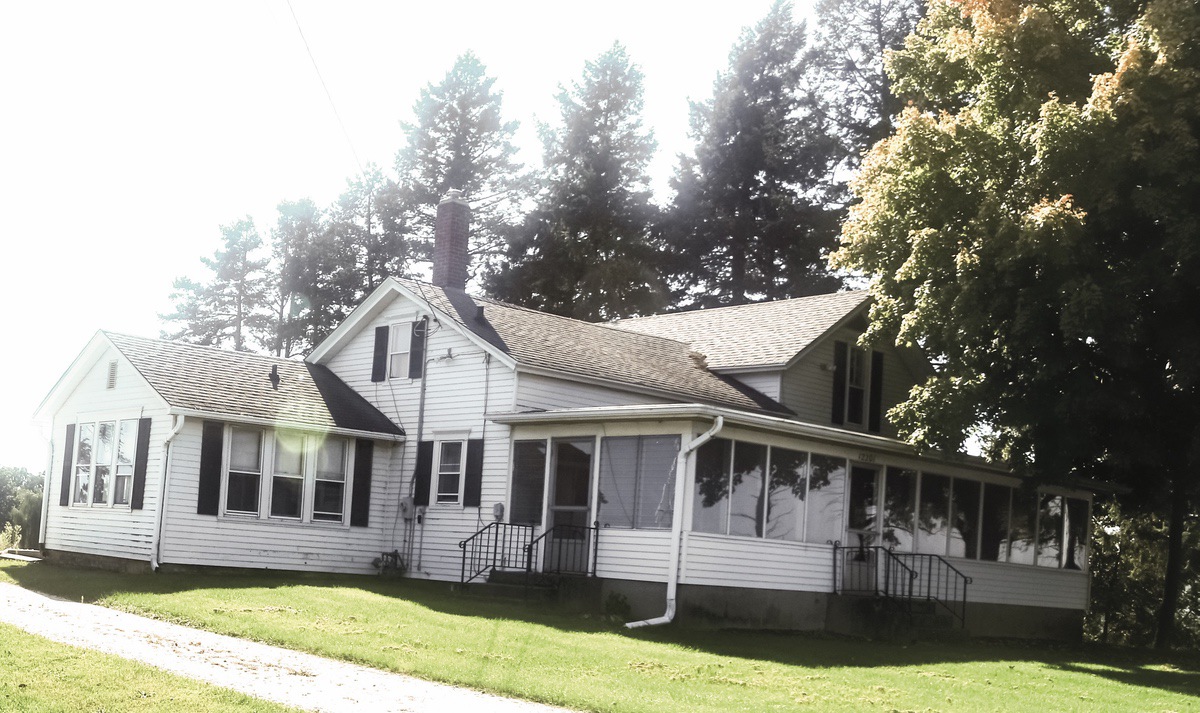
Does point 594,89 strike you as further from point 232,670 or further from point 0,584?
point 232,670

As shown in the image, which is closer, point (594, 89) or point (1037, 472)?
point (1037, 472)

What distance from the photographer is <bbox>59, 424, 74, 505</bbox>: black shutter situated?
24.4 m

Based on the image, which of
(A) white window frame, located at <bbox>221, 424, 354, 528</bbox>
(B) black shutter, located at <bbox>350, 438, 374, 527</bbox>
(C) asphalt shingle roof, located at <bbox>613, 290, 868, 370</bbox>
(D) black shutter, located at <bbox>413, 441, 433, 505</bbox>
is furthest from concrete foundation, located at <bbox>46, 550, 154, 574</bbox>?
(C) asphalt shingle roof, located at <bbox>613, 290, 868, 370</bbox>

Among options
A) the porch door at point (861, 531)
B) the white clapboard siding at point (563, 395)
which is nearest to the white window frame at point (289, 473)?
the white clapboard siding at point (563, 395)

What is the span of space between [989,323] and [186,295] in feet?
171

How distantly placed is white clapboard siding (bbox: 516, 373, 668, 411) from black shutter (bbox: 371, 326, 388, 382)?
415cm

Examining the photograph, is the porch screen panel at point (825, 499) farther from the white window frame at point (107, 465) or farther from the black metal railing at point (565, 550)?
the white window frame at point (107, 465)

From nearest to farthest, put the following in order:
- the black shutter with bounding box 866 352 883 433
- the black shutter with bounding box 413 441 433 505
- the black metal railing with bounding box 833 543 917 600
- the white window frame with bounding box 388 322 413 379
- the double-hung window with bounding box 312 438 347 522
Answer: the black metal railing with bounding box 833 543 917 600 → the double-hung window with bounding box 312 438 347 522 → the black shutter with bounding box 413 441 433 505 → the white window frame with bounding box 388 322 413 379 → the black shutter with bounding box 866 352 883 433

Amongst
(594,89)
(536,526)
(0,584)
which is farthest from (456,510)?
(594,89)

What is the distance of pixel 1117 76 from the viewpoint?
1825 centimetres

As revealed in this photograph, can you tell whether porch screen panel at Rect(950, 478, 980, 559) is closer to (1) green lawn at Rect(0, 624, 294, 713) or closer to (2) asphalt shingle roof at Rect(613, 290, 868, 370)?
(2) asphalt shingle roof at Rect(613, 290, 868, 370)

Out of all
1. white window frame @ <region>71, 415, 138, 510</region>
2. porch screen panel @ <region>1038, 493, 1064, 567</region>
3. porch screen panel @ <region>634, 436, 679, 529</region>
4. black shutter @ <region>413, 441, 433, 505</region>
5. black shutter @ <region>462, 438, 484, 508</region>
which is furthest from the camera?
porch screen panel @ <region>1038, 493, 1064, 567</region>

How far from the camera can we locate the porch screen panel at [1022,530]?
25297 millimetres

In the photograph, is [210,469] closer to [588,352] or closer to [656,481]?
[588,352]
